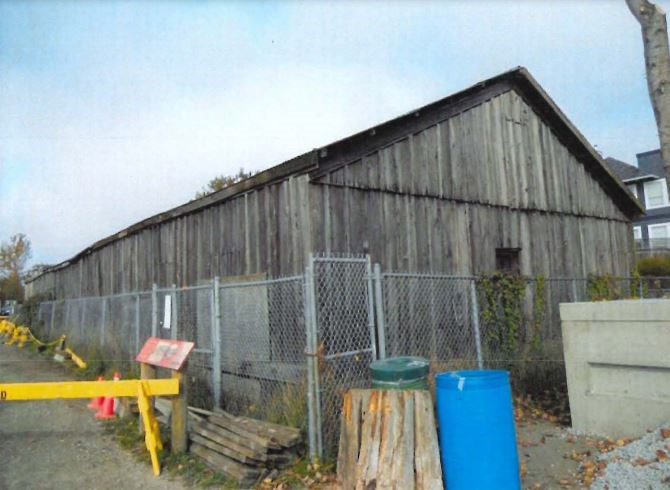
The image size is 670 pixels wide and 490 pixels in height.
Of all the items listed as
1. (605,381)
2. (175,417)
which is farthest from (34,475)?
(605,381)

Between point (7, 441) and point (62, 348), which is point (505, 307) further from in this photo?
point (62, 348)

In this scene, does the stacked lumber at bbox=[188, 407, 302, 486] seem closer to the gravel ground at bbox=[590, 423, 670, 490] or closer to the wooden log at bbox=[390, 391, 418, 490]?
the wooden log at bbox=[390, 391, 418, 490]

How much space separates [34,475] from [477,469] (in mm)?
5022

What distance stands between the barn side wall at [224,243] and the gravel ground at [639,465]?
188 inches

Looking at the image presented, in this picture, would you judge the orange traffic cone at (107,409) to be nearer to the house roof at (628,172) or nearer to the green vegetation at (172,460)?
the green vegetation at (172,460)

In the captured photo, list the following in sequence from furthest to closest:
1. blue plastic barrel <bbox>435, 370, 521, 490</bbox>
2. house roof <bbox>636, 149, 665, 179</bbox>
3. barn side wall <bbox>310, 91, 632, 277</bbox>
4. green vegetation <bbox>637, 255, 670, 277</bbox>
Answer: house roof <bbox>636, 149, 665, 179</bbox> → green vegetation <bbox>637, 255, 670, 277</bbox> → barn side wall <bbox>310, 91, 632, 277</bbox> → blue plastic barrel <bbox>435, 370, 521, 490</bbox>

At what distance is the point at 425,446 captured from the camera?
4.12 meters

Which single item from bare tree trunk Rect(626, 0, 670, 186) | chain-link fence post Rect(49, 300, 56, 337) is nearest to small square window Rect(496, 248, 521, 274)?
bare tree trunk Rect(626, 0, 670, 186)

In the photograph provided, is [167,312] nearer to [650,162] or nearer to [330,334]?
[330,334]

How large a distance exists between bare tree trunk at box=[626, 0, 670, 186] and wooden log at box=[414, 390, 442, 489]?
3.78 meters

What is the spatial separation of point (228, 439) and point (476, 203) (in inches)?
298

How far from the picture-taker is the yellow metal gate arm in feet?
19.5

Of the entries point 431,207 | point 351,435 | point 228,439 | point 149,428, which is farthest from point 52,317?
point 351,435

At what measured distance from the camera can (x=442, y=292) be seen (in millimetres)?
9508
